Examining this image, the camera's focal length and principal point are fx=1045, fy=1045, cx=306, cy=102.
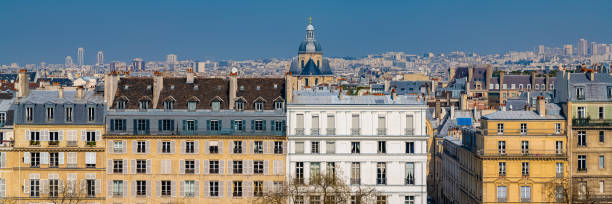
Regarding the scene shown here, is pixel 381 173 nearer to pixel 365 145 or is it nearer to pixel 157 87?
pixel 365 145

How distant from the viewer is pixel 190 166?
78562mm

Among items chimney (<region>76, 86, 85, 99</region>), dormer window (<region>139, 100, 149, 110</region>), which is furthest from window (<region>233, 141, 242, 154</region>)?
chimney (<region>76, 86, 85, 99</region>)

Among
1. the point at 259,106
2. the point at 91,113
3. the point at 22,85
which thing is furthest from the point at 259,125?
the point at 22,85

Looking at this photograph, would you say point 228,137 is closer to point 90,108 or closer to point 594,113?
point 90,108

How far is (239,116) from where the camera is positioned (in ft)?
259

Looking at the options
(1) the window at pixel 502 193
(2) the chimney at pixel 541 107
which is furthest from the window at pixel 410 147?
(2) the chimney at pixel 541 107

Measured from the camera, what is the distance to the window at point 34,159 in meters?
79.3

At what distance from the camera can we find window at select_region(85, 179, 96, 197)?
79250mm

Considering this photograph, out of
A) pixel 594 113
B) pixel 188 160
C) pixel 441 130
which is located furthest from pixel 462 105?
pixel 188 160

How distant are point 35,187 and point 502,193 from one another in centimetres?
3534

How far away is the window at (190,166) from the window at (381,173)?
542 inches

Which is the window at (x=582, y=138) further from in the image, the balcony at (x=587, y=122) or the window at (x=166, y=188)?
the window at (x=166, y=188)

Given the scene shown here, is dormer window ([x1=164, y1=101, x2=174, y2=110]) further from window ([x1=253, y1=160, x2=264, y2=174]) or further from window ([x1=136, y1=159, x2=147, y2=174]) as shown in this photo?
window ([x1=253, y1=160, x2=264, y2=174])

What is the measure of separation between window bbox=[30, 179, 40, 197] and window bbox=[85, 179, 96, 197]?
147 inches
